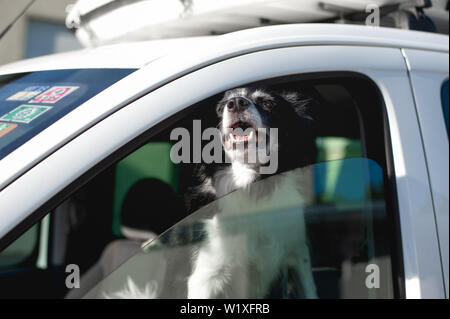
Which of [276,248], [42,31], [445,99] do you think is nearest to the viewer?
[445,99]

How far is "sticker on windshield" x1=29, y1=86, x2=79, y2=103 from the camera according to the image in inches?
45.4

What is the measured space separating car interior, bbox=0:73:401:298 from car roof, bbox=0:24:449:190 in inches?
3.5

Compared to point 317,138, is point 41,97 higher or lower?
lower

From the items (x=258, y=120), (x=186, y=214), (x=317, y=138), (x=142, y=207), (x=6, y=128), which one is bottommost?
(x=186, y=214)

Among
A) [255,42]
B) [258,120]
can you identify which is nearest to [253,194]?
[258,120]

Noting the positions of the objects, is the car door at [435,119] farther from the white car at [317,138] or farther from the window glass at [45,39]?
the window glass at [45,39]

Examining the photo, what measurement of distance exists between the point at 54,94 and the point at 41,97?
4cm

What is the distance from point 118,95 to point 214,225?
50 centimetres

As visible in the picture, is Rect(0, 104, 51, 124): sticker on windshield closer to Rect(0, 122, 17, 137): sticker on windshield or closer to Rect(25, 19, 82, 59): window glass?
Rect(0, 122, 17, 137): sticker on windshield

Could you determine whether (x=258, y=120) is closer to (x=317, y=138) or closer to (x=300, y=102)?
(x=300, y=102)

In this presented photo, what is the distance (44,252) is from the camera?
8.52 feet

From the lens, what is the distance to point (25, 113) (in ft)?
3.74

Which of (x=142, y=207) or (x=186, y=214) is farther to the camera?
(x=142, y=207)

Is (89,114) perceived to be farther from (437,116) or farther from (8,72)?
(437,116)
